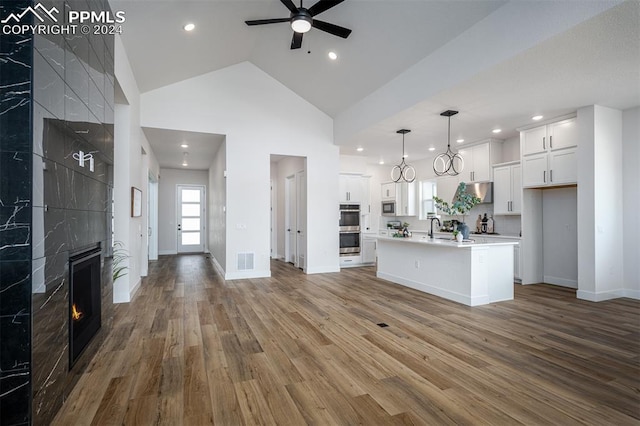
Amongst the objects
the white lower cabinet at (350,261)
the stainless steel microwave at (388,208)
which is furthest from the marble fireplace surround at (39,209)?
the stainless steel microwave at (388,208)

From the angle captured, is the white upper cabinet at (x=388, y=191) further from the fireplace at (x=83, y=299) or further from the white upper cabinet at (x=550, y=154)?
the fireplace at (x=83, y=299)

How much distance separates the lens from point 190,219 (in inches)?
452

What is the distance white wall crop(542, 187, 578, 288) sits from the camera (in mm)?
5863

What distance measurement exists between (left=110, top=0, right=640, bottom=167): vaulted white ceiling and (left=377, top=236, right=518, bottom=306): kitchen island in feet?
6.82

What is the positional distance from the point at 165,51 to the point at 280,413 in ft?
16.4

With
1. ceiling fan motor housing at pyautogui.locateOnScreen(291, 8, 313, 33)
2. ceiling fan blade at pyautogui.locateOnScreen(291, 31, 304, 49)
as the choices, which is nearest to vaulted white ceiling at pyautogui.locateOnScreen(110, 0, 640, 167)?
ceiling fan blade at pyautogui.locateOnScreen(291, 31, 304, 49)

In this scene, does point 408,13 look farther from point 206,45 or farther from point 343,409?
point 343,409

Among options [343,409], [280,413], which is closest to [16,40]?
[280,413]

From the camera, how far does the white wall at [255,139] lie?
A: 6.27 m

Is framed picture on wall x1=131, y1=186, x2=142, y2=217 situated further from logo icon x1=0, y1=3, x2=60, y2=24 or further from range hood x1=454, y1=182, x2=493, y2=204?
range hood x1=454, y1=182, x2=493, y2=204

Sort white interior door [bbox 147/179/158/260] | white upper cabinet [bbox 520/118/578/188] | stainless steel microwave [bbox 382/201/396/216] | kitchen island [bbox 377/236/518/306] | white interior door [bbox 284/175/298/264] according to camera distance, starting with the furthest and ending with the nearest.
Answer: white interior door [bbox 147/179/158/260] → stainless steel microwave [bbox 382/201/396/216] → white interior door [bbox 284/175/298/264] → white upper cabinet [bbox 520/118/578/188] → kitchen island [bbox 377/236/518/306]

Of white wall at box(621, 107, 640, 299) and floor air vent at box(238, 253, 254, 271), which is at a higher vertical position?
white wall at box(621, 107, 640, 299)

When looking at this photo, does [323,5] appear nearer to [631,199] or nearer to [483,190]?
[483,190]

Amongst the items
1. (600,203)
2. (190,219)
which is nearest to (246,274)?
(190,219)
